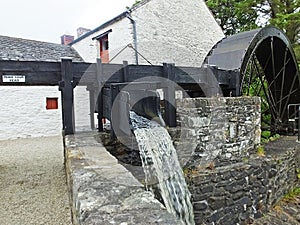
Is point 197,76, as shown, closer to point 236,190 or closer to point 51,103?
point 236,190

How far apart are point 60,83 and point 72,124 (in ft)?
1.87

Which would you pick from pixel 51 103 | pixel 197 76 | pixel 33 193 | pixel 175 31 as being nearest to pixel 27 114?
pixel 51 103

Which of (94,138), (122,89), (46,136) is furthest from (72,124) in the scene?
(46,136)

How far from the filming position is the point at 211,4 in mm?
13961

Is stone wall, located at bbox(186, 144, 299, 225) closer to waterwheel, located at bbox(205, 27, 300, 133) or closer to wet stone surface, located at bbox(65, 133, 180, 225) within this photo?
waterwheel, located at bbox(205, 27, 300, 133)

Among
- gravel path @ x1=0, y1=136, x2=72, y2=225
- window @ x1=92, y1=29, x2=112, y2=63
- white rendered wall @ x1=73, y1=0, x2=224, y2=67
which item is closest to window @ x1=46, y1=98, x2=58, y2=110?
white rendered wall @ x1=73, y1=0, x2=224, y2=67

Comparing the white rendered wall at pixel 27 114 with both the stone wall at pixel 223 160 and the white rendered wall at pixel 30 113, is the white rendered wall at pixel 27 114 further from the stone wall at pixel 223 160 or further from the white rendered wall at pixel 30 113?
the stone wall at pixel 223 160

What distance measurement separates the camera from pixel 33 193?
10.8 ft

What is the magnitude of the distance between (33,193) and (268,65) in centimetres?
649

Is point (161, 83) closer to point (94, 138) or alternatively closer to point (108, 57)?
point (94, 138)

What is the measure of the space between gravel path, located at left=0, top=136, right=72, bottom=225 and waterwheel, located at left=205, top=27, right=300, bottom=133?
3648 millimetres

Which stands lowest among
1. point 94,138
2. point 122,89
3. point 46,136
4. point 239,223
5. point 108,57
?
point 239,223

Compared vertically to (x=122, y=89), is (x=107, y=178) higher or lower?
lower

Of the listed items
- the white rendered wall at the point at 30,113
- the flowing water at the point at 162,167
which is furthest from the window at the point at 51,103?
the flowing water at the point at 162,167
